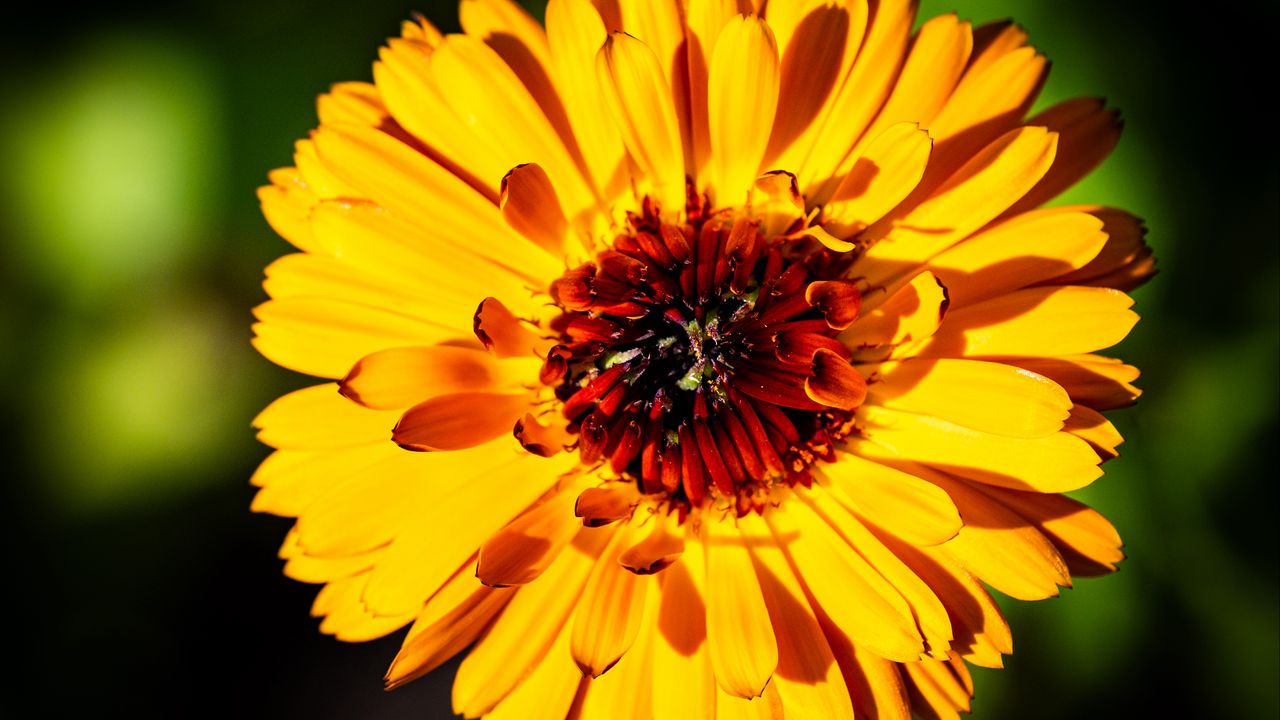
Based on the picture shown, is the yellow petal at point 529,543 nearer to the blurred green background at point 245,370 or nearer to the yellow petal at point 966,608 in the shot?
the yellow petal at point 966,608

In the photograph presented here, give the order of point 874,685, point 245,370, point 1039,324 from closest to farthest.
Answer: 1. point 1039,324
2. point 874,685
3. point 245,370

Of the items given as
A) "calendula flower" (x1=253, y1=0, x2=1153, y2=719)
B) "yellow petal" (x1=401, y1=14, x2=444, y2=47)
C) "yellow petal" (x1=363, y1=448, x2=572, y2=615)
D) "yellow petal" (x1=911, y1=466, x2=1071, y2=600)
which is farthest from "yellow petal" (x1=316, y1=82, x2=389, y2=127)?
"yellow petal" (x1=911, y1=466, x2=1071, y2=600)

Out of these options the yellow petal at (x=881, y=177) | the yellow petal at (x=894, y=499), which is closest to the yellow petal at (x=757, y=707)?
the yellow petal at (x=894, y=499)

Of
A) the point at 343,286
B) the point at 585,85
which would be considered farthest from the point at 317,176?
the point at 585,85

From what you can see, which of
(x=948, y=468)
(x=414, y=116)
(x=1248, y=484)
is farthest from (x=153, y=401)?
(x=1248, y=484)

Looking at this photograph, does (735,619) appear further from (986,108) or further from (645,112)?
(986,108)

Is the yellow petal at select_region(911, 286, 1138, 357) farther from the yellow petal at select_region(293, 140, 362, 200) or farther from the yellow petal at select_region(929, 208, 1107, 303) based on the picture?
the yellow petal at select_region(293, 140, 362, 200)

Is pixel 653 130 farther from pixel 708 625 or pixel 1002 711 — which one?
pixel 1002 711
